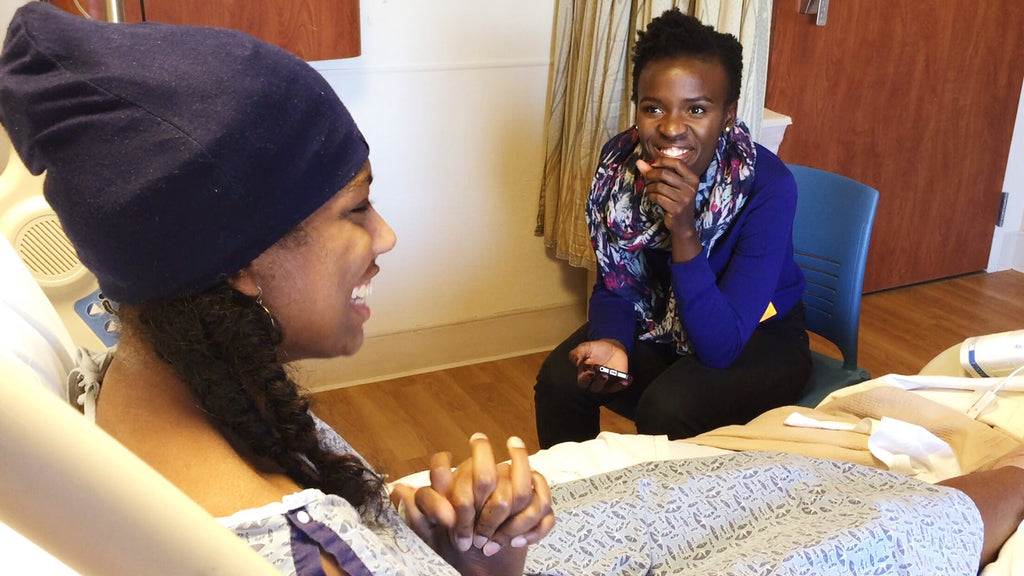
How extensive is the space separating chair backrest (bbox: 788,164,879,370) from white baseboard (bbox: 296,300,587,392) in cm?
107

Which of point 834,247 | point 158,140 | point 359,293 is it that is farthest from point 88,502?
point 834,247

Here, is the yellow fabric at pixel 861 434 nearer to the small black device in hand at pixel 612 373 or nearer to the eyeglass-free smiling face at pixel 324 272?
the small black device in hand at pixel 612 373

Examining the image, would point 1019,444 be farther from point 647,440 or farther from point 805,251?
point 805,251

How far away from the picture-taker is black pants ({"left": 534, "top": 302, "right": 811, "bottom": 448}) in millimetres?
1750

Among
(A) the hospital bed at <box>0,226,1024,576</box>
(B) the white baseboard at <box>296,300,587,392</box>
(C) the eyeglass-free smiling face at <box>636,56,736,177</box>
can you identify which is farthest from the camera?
(B) the white baseboard at <box>296,300,587,392</box>

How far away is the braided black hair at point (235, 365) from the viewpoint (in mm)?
761

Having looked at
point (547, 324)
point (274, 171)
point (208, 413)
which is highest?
point (274, 171)

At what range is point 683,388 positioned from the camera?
1752 millimetres

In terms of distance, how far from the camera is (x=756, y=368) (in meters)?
1.79

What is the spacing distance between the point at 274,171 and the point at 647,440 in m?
0.97

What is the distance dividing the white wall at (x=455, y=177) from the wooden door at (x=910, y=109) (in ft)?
2.75

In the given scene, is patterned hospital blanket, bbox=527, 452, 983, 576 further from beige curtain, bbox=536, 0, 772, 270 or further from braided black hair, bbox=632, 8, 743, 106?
beige curtain, bbox=536, 0, 772, 270

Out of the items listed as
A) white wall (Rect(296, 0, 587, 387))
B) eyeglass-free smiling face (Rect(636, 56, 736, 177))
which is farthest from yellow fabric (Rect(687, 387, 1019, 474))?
white wall (Rect(296, 0, 587, 387))

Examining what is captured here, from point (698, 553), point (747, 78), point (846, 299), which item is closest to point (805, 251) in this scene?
point (846, 299)
